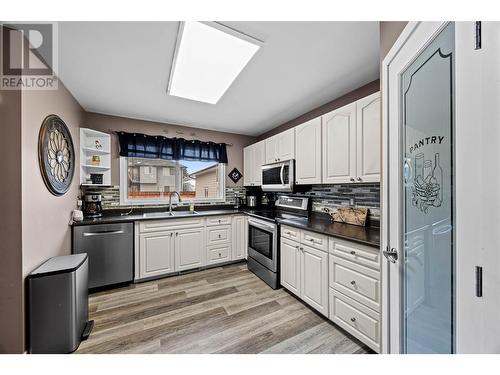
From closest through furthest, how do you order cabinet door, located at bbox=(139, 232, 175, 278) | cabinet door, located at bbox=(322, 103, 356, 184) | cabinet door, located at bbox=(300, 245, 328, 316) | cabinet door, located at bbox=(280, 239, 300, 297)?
cabinet door, located at bbox=(300, 245, 328, 316), cabinet door, located at bbox=(322, 103, 356, 184), cabinet door, located at bbox=(280, 239, 300, 297), cabinet door, located at bbox=(139, 232, 175, 278)

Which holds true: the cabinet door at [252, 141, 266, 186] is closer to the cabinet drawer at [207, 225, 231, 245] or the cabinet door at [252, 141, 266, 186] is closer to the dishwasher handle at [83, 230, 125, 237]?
the cabinet drawer at [207, 225, 231, 245]

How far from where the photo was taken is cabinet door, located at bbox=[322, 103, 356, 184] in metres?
1.89

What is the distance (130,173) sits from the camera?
3082 millimetres

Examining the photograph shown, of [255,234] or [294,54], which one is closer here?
[294,54]

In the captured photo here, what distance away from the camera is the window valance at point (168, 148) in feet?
9.75

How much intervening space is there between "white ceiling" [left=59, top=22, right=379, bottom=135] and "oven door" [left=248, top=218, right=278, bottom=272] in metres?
1.66

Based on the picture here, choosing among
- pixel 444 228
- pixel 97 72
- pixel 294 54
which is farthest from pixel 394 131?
pixel 97 72

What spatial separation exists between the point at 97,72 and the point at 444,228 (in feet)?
9.18

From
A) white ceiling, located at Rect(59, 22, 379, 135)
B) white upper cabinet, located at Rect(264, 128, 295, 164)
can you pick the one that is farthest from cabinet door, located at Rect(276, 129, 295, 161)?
white ceiling, located at Rect(59, 22, 379, 135)

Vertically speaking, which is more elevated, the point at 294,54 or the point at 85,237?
the point at 294,54

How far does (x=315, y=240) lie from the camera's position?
1891mm

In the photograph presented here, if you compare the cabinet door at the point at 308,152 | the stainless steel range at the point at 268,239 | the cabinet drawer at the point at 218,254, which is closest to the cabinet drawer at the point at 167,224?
the cabinet drawer at the point at 218,254

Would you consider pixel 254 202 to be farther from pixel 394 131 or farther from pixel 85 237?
pixel 394 131
